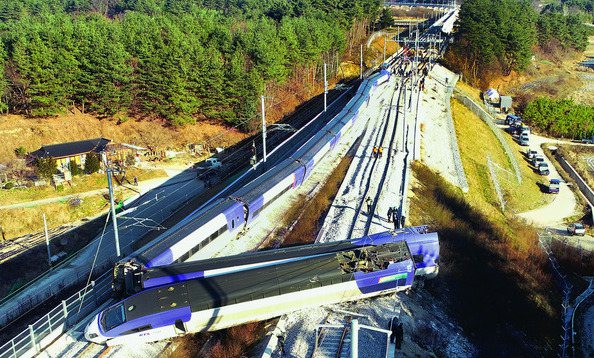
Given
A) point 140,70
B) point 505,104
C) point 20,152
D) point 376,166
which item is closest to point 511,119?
point 505,104

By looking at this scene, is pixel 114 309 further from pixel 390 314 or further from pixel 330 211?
pixel 330 211

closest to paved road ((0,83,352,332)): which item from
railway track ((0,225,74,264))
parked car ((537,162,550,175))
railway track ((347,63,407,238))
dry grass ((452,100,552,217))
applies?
railway track ((0,225,74,264))

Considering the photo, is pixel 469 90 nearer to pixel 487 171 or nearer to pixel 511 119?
pixel 511 119

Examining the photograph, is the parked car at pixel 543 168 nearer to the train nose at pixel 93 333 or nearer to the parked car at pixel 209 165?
the parked car at pixel 209 165

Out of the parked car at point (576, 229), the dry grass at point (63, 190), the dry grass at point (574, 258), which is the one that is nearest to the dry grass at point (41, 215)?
the dry grass at point (63, 190)

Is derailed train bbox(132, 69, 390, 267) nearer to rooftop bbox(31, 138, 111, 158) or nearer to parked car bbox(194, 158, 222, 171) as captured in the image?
parked car bbox(194, 158, 222, 171)
